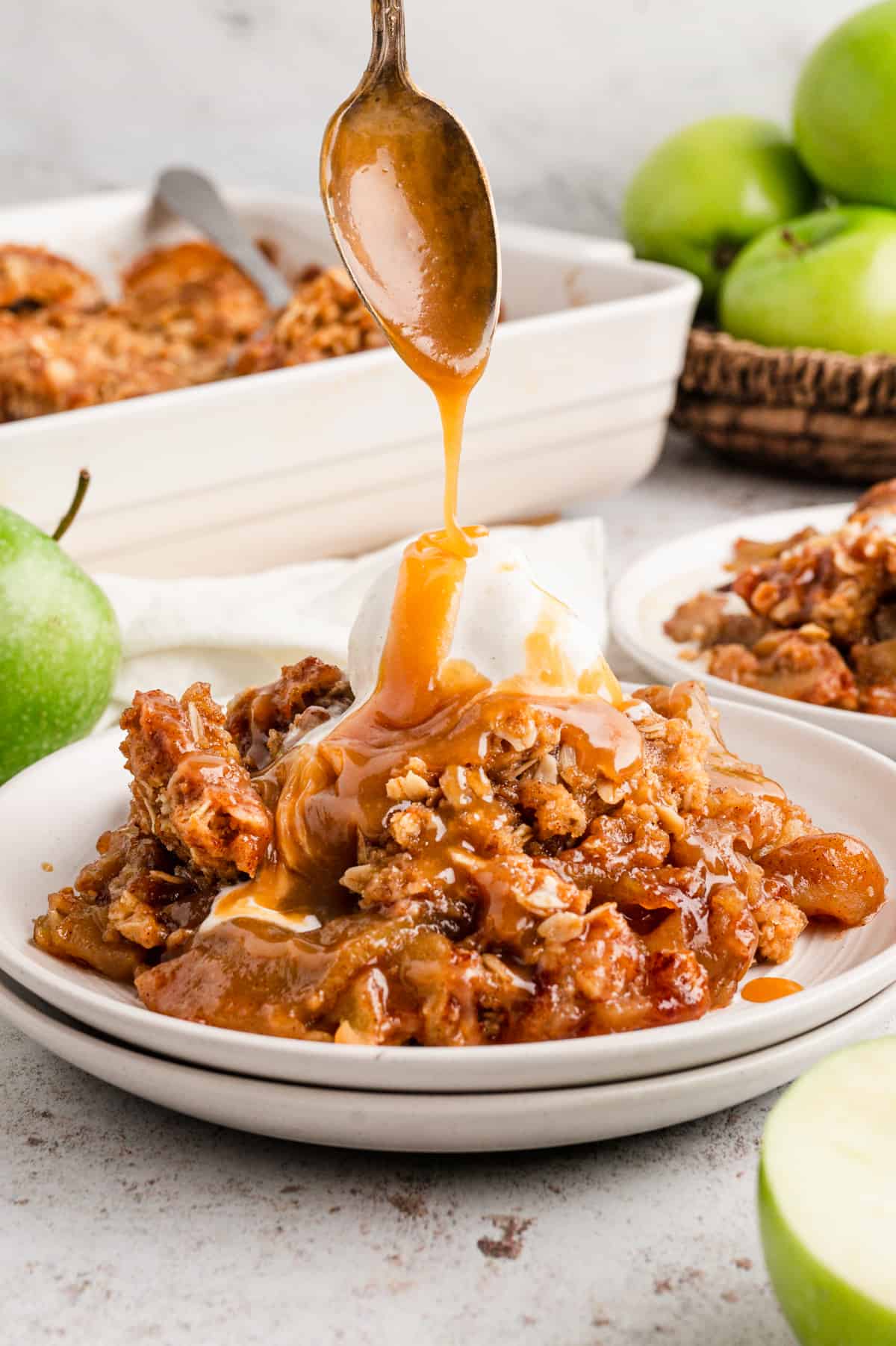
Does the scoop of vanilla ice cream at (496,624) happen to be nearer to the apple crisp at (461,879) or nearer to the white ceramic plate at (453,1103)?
the apple crisp at (461,879)

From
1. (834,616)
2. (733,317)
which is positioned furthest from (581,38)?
(834,616)

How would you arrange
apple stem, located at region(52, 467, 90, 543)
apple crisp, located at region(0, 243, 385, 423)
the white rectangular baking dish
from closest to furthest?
apple stem, located at region(52, 467, 90, 543)
the white rectangular baking dish
apple crisp, located at region(0, 243, 385, 423)

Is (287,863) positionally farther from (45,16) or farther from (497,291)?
(45,16)

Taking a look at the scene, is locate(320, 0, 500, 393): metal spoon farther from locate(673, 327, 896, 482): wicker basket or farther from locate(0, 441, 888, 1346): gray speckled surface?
locate(673, 327, 896, 482): wicker basket

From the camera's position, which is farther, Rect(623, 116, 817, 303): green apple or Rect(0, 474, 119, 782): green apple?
Rect(623, 116, 817, 303): green apple

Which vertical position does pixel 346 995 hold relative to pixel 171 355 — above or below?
above

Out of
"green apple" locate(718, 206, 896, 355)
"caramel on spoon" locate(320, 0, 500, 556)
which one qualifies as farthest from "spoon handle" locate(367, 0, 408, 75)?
"green apple" locate(718, 206, 896, 355)
